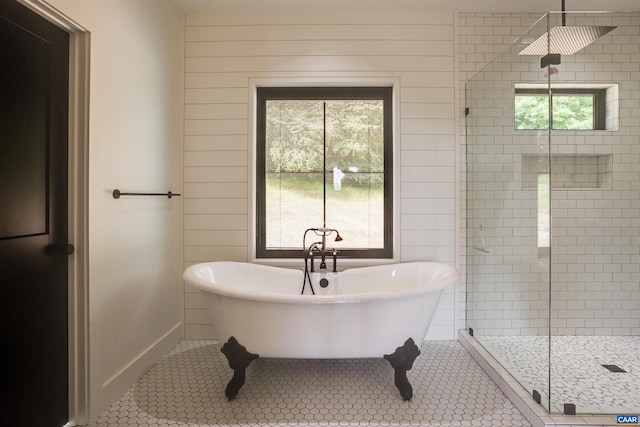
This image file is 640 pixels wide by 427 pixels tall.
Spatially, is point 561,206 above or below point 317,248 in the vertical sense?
above

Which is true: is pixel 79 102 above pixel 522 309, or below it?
above

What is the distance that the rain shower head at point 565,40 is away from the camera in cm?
184

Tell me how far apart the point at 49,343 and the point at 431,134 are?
2.76 metres

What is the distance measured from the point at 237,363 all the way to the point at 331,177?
1.60m

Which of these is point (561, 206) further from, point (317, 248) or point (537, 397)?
point (317, 248)

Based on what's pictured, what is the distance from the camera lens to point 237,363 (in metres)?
1.89

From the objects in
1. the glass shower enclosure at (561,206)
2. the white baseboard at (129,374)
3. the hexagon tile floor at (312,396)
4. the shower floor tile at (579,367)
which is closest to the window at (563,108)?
the glass shower enclosure at (561,206)

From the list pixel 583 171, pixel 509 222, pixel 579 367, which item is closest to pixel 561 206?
pixel 583 171

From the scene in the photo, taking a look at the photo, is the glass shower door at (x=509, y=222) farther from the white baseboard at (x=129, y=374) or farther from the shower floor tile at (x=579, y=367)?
the white baseboard at (x=129, y=374)

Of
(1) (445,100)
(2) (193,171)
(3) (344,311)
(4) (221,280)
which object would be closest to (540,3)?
(1) (445,100)

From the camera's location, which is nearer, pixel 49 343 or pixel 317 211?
pixel 49 343

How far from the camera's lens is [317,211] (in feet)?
9.29

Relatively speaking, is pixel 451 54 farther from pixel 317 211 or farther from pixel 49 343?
pixel 49 343

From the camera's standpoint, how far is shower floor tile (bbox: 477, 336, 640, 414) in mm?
1721
